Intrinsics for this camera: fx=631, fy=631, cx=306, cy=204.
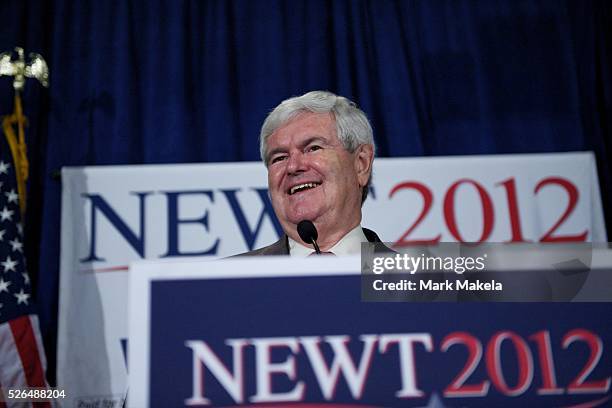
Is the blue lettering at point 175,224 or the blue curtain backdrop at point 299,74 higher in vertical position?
the blue curtain backdrop at point 299,74

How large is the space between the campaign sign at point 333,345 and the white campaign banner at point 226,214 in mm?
1533

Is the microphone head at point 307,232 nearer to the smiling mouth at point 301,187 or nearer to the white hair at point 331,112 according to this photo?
the smiling mouth at point 301,187

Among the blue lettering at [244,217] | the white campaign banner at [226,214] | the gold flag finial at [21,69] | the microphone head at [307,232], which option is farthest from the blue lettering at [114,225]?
the microphone head at [307,232]

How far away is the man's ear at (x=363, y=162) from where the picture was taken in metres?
1.71

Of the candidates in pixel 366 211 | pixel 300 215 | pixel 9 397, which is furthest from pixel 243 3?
pixel 9 397

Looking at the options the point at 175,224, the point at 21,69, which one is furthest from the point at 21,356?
the point at 21,69

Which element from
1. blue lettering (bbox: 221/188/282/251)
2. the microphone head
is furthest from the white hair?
blue lettering (bbox: 221/188/282/251)

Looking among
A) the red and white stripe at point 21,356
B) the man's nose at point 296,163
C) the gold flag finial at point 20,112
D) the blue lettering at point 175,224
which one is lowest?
the red and white stripe at point 21,356

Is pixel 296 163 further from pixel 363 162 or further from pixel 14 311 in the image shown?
pixel 14 311

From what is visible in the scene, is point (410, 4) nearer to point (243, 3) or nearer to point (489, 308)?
point (243, 3)

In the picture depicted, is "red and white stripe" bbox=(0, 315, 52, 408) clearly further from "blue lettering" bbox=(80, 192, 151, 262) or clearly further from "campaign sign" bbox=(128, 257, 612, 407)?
"campaign sign" bbox=(128, 257, 612, 407)

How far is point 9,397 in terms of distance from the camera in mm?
1910

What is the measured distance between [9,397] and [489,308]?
167 cm

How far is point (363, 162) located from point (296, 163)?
0.76 ft
